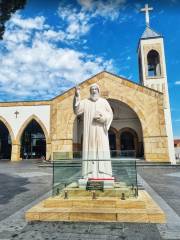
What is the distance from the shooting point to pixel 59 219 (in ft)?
15.1

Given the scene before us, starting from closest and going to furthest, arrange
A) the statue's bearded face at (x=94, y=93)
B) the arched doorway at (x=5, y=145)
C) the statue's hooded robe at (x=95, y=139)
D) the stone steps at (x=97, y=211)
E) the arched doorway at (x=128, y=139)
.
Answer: the stone steps at (x=97, y=211) < the statue's hooded robe at (x=95, y=139) < the statue's bearded face at (x=94, y=93) < the arched doorway at (x=128, y=139) < the arched doorway at (x=5, y=145)

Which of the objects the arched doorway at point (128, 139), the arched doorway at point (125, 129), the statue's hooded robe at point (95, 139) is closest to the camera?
the statue's hooded robe at point (95, 139)

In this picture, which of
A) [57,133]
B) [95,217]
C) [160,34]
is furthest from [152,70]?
[95,217]

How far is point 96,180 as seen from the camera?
218 inches

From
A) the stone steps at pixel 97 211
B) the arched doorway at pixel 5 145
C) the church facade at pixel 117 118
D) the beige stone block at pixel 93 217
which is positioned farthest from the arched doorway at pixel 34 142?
the beige stone block at pixel 93 217

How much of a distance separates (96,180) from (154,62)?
86.6ft

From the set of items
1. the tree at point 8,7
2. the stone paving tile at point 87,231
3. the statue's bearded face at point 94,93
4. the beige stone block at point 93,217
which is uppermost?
the tree at point 8,7

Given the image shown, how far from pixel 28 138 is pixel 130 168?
24.7 metres

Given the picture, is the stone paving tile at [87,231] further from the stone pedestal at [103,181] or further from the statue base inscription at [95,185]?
the stone pedestal at [103,181]

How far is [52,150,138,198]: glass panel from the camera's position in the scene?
5.28 metres

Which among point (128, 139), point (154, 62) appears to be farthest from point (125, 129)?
point (154, 62)

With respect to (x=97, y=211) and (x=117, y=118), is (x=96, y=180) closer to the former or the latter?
(x=97, y=211)

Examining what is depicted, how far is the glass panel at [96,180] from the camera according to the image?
17.3 ft

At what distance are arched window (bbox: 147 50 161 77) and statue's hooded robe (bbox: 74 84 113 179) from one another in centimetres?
2259
